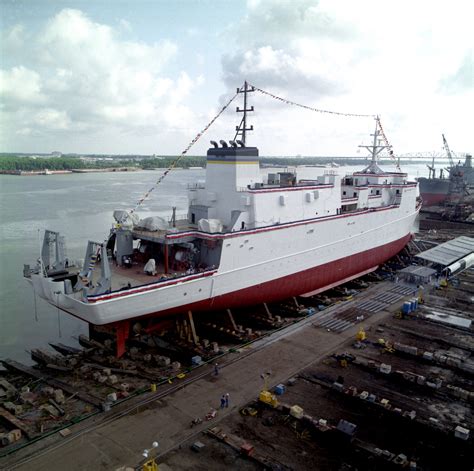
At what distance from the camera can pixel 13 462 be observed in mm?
9000

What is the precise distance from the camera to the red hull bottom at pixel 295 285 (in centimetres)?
1495

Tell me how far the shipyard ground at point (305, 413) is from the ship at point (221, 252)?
2.85m

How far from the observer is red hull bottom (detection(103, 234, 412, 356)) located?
49.0 feet

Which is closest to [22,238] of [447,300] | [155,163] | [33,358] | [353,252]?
[33,358]

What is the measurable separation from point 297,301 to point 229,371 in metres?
8.07

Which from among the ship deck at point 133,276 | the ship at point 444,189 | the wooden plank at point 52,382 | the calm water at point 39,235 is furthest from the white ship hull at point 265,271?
the ship at point 444,189

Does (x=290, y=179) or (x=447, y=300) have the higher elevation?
(x=290, y=179)

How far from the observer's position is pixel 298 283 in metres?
19.6

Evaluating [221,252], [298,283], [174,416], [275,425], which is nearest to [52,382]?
[174,416]

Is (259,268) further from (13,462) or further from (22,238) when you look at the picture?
(22,238)

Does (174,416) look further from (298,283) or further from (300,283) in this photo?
(300,283)

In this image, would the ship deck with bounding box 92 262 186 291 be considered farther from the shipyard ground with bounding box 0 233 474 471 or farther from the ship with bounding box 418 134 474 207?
the ship with bounding box 418 134 474 207

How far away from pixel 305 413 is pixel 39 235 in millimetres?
30717

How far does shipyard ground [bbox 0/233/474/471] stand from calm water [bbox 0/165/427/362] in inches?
338
